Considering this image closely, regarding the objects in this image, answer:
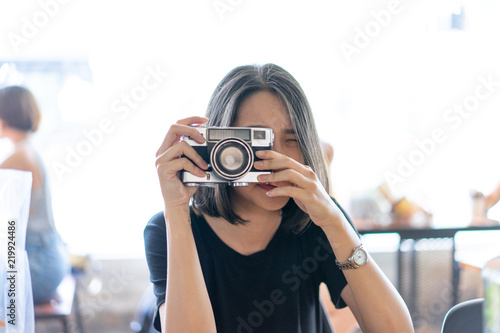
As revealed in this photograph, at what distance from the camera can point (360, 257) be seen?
92 cm

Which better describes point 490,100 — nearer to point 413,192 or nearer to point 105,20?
point 413,192

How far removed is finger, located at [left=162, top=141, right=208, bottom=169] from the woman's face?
0.14 metres

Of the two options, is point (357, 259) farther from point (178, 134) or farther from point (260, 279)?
point (178, 134)

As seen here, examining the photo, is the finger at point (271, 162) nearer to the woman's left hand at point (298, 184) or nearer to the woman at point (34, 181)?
the woman's left hand at point (298, 184)

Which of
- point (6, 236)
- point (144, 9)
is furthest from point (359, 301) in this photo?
point (144, 9)

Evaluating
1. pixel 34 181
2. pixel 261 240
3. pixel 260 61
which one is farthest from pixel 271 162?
pixel 260 61

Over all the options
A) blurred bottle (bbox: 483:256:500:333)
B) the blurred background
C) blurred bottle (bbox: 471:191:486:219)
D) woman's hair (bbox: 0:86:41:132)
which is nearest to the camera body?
blurred bottle (bbox: 483:256:500:333)

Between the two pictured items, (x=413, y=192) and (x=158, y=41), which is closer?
(x=158, y=41)

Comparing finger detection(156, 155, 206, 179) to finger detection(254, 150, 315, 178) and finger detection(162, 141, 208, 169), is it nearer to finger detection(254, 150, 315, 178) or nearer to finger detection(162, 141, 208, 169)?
finger detection(162, 141, 208, 169)

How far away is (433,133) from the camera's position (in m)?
3.28

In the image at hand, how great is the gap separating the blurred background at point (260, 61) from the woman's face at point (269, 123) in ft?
5.82

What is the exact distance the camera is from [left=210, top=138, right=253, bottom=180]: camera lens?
0.88 meters

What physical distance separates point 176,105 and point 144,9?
63 centimetres

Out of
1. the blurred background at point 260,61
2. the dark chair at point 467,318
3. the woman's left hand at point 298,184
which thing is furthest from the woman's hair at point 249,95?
the blurred background at point 260,61
